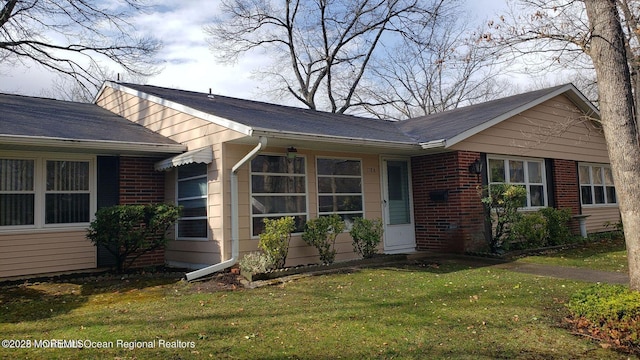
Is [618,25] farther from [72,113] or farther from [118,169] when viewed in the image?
[72,113]

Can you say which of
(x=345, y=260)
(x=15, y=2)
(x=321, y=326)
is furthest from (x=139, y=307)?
(x=15, y=2)

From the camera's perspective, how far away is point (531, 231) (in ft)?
36.8

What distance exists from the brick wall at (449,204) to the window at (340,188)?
1.85 meters

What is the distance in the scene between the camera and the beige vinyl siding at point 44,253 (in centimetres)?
821

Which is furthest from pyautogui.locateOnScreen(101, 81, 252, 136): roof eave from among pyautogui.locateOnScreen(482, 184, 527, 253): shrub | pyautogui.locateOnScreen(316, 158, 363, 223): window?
pyautogui.locateOnScreen(482, 184, 527, 253): shrub

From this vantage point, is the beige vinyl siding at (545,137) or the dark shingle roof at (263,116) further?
the beige vinyl siding at (545,137)

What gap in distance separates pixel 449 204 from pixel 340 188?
2.64m

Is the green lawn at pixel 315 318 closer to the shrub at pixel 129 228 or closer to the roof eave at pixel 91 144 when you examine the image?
the shrub at pixel 129 228

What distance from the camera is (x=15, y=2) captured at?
1508cm

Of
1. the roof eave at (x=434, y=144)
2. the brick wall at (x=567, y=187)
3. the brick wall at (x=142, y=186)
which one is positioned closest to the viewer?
the brick wall at (x=142, y=186)

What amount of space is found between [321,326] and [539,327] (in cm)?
235

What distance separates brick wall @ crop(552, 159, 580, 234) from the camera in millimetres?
13453

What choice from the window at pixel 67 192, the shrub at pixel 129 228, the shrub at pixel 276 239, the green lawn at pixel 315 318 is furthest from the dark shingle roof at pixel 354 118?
the green lawn at pixel 315 318

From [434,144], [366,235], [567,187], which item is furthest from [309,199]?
[567,187]
